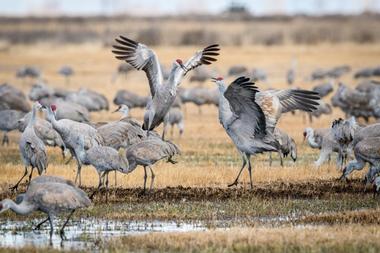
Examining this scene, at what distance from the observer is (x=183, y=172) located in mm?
14688

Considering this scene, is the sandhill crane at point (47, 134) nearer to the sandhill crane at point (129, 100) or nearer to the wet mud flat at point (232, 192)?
the wet mud flat at point (232, 192)

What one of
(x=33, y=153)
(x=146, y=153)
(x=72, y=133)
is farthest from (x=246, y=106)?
(x=33, y=153)

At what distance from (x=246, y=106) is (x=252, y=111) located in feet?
0.43

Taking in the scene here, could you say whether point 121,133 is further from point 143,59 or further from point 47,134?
point 47,134

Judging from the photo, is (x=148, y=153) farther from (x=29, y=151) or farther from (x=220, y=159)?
(x=220, y=159)

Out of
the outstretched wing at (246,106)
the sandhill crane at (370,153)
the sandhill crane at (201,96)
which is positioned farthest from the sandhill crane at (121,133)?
the sandhill crane at (201,96)

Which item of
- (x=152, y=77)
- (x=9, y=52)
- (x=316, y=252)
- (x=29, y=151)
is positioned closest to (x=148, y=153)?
(x=29, y=151)

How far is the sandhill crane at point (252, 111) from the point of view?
12.5 m

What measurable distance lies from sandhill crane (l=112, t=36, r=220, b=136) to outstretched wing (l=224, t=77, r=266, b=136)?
2.08 m

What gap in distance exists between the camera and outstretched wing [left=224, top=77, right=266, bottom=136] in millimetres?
12336

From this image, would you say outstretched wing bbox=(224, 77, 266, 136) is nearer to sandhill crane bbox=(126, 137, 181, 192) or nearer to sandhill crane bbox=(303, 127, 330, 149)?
sandhill crane bbox=(126, 137, 181, 192)

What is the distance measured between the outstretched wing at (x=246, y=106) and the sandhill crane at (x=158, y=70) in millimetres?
2077

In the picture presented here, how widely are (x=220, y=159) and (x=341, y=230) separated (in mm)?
7491

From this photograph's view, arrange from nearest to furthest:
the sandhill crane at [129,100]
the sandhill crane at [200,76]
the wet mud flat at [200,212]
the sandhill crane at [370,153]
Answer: the wet mud flat at [200,212] → the sandhill crane at [370,153] → the sandhill crane at [129,100] → the sandhill crane at [200,76]
